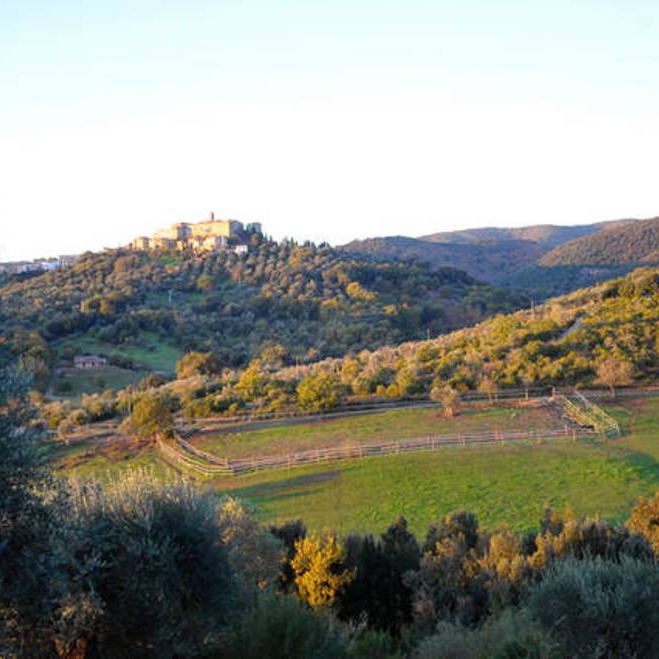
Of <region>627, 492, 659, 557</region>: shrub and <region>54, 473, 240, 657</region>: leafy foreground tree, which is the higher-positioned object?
<region>54, 473, 240, 657</region>: leafy foreground tree

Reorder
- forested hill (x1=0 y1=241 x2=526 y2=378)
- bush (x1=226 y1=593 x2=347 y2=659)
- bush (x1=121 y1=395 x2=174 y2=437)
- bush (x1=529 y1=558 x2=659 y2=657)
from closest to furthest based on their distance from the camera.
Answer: bush (x1=226 y1=593 x2=347 y2=659)
bush (x1=529 y1=558 x2=659 y2=657)
bush (x1=121 y1=395 x2=174 y2=437)
forested hill (x1=0 y1=241 x2=526 y2=378)

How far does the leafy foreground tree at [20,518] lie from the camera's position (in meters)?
7.28

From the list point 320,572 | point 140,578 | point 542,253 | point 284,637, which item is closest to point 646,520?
point 320,572

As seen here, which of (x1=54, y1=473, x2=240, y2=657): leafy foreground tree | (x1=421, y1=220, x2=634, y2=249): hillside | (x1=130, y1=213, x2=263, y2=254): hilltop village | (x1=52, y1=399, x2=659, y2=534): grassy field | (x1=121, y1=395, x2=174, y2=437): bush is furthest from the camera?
(x1=421, y1=220, x2=634, y2=249): hillside

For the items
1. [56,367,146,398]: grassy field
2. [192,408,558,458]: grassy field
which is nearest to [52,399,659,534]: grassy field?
[192,408,558,458]: grassy field

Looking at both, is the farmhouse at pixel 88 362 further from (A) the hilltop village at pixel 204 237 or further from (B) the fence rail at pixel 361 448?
(A) the hilltop village at pixel 204 237

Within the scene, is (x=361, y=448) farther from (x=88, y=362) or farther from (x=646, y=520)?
(x=88, y=362)

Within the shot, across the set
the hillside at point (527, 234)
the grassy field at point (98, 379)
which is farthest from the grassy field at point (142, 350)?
the hillside at point (527, 234)

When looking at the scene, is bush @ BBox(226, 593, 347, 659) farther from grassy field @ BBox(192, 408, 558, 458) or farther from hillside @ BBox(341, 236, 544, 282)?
hillside @ BBox(341, 236, 544, 282)

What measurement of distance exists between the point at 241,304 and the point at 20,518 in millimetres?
65980

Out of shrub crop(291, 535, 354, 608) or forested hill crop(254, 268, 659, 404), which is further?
forested hill crop(254, 268, 659, 404)

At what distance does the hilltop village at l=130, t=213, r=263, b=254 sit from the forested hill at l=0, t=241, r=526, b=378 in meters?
9.60

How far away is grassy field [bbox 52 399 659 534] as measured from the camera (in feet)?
69.1

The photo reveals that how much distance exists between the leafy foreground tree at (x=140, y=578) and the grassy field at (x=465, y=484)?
11177 millimetres
